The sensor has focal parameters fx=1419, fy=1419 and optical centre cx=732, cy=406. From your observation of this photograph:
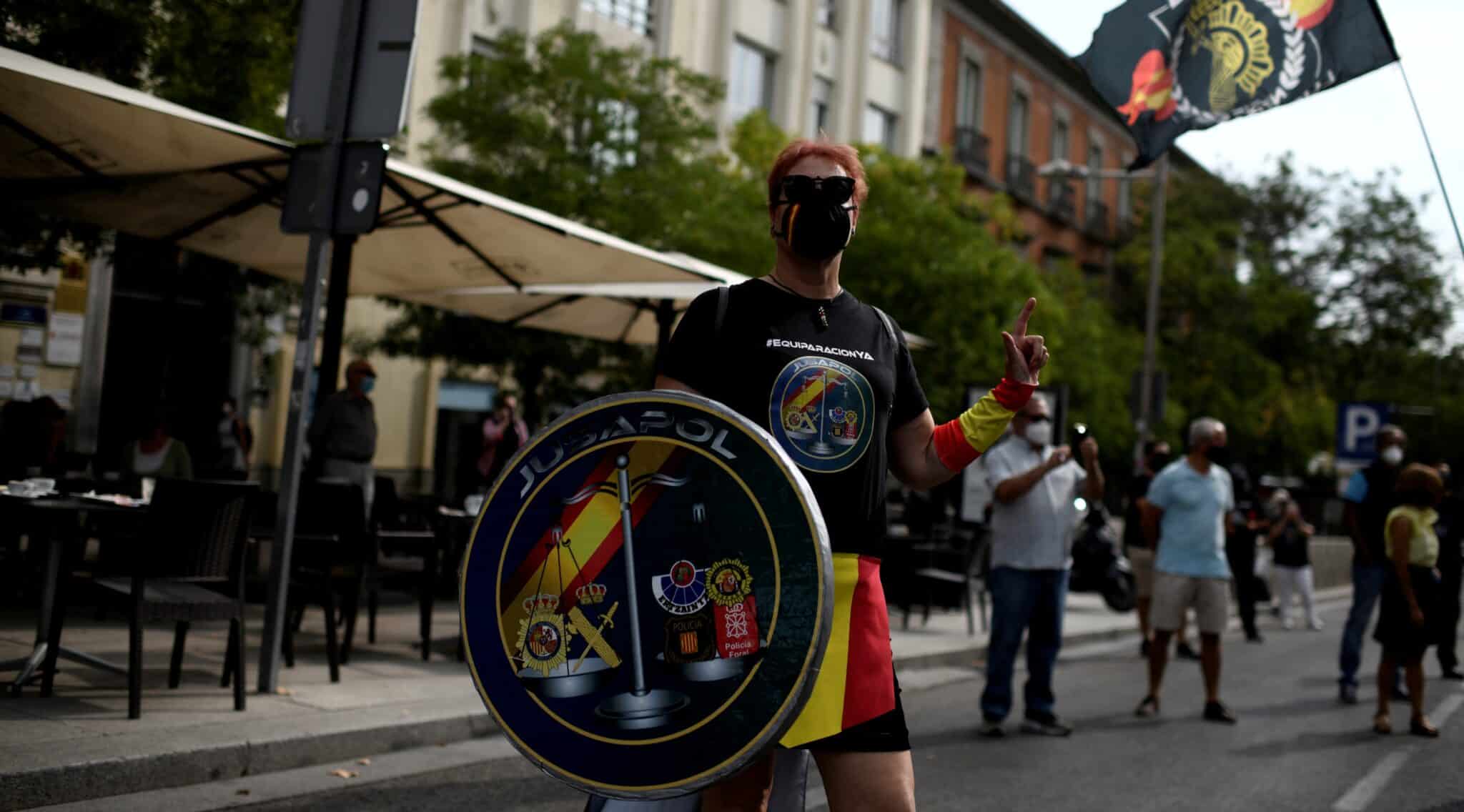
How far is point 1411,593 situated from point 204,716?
727 centimetres

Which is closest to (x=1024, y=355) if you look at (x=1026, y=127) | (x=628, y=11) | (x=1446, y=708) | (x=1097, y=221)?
(x=1446, y=708)

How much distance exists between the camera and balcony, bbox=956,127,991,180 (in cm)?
3631

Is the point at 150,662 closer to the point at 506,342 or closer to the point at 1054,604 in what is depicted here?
the point at 1054,604

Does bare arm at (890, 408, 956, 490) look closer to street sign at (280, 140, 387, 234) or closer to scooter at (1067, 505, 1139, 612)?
street sign at (280, 140, 387, 234)

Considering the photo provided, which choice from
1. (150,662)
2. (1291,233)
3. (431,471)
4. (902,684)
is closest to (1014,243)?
(1291,233)

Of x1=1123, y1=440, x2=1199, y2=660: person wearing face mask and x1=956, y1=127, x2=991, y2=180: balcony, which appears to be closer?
x1=1123, y1=440, x2=1199, y2=660: person wearing face mask

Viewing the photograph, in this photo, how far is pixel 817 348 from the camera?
3039mm

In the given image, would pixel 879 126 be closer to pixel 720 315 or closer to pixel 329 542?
pixel 329 542

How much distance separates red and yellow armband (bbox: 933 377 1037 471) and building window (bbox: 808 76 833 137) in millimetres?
28229

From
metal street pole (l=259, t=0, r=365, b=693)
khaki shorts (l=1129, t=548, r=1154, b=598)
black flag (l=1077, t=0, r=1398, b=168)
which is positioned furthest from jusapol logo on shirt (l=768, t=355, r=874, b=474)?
khaki shorts (l=1129, t=548, r=1154, b=598)

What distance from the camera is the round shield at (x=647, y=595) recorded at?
266 centimetres

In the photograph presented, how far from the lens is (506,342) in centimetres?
1593

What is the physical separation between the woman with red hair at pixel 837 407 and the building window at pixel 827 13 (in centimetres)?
2898

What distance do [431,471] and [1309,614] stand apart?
44.9 ft
